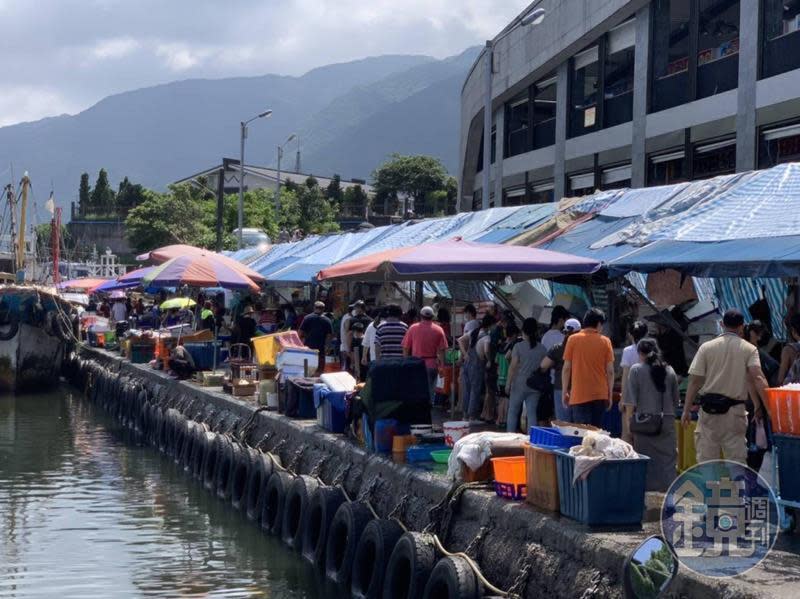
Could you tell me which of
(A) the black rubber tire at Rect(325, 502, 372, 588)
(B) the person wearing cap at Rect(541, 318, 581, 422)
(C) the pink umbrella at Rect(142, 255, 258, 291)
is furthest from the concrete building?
(A) the black rubber tire at Rect(325, 502, 372, 588)

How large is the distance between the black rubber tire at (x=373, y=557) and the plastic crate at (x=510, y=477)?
1367mm

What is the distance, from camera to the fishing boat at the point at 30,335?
3438cm

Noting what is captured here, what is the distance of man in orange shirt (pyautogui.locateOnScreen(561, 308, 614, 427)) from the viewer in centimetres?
1201

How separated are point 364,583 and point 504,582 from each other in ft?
8.62

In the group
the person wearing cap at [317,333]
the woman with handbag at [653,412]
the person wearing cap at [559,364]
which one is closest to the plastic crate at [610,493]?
the woman with handbag at [653,412]

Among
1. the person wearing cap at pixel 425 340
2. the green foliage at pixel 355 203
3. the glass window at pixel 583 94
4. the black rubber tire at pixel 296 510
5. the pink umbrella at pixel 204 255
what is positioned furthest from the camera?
the green foliage at pixel 355 203

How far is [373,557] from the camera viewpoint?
12117 millimetres

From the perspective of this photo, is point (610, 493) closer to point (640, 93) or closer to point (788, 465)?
point (788, 465)

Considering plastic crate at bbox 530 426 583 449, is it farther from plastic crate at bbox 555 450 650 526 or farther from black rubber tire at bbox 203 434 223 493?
black rubber tire at bbox 203 434 223 493

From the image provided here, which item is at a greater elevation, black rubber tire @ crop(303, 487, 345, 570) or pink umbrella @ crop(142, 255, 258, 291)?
pink umbrella @ crop(142, 255, 258, 291)

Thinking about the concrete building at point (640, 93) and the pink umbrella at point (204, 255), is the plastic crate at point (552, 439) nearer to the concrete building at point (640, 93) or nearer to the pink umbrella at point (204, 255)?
the concrete building at point (640, 93)

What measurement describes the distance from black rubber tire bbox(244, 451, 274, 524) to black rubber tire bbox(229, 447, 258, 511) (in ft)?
0.56

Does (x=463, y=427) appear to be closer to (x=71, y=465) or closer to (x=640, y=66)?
(x=71, y=465)

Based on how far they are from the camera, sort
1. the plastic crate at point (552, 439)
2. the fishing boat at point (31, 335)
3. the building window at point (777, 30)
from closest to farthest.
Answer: the plastic crate at point (552, 439)
the building window at point (777, 30)
the fishing boat at point (31, 335)
